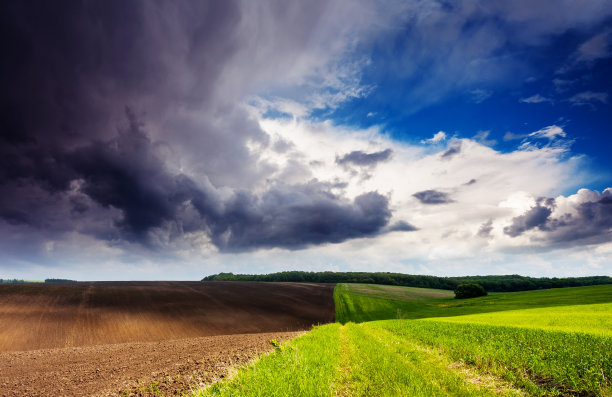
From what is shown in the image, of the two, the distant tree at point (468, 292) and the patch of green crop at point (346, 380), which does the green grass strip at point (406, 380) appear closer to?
the patch of green crop at point (346, 380)

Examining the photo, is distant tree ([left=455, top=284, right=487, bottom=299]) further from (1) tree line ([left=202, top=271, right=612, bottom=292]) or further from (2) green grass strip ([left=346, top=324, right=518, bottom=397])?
(2) green grass strip ([left=346, top=324, right=518, bottom=397])

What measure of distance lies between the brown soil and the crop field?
0.37ft

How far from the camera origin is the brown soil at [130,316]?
33938 mm

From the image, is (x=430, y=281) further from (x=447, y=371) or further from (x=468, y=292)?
(x=447, y=371)

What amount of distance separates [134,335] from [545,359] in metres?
42.1

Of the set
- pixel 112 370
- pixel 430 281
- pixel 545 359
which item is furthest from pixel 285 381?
pixel 430 281

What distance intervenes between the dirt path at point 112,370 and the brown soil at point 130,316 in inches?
342

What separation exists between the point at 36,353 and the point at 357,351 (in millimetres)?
31464

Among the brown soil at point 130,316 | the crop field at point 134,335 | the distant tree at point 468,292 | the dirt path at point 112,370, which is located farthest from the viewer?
the distant tree at point 468,292

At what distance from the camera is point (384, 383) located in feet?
26.2

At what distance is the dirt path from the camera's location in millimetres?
11637

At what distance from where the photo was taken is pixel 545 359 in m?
10.7

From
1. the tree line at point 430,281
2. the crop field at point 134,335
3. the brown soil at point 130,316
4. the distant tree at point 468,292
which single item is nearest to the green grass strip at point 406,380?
the crop field at point 134,335

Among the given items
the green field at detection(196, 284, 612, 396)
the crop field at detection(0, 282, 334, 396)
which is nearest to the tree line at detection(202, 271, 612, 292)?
the crop field at detection(0, 282, 334, 396)
